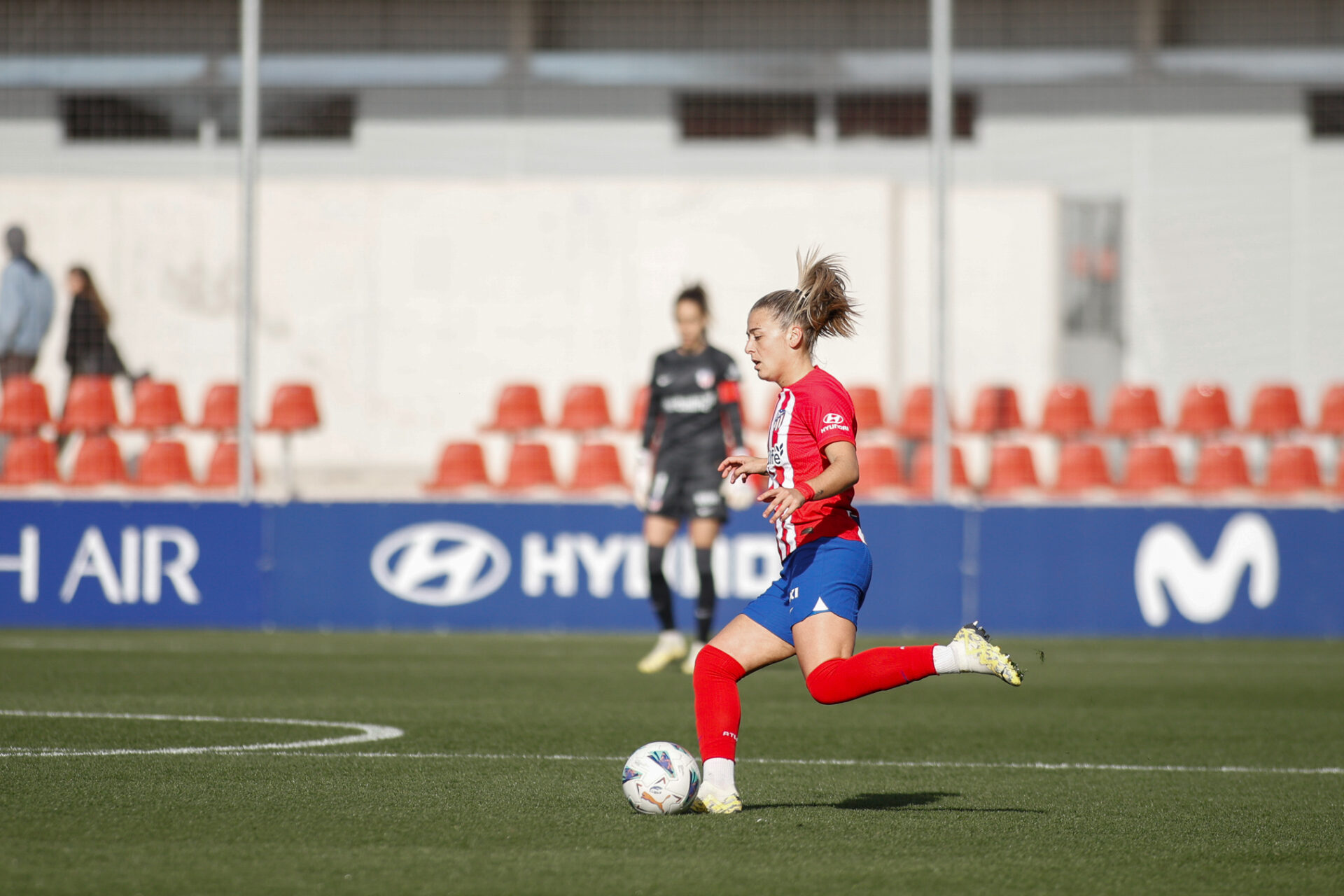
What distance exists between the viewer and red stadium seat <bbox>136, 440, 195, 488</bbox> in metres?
14.9

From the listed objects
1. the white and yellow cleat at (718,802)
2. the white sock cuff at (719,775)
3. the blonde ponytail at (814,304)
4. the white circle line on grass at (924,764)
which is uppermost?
the blonde ponytail at (814,304)

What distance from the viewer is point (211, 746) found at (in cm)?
652

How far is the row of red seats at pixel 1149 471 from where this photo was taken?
15.2 metres

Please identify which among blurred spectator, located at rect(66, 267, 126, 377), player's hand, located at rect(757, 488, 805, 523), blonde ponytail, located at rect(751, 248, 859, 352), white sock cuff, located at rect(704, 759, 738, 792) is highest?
blurred spectator, located at rect(66, 267, 126, 377)

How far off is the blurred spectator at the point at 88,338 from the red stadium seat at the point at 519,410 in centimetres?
344

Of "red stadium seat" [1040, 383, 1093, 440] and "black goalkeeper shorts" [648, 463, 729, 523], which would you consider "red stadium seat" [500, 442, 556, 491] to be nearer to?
"red stadium seat" [1040, 383, 1093, 440]

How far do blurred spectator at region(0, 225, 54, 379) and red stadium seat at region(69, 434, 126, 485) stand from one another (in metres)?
1.00

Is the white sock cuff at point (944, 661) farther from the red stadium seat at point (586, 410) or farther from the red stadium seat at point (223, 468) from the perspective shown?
the red stadium seat at point (586, 410)

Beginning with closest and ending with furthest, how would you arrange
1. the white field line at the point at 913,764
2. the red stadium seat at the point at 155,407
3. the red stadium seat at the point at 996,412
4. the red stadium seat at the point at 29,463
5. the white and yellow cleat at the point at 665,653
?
the white field line at the point at 913,764 < the white and yellow cleat at the point at 665,653 < the red stadium seat at the point at 29,463 < the red stadium seat at the point at 155,407 < the red stadium seat at the point at 996,412

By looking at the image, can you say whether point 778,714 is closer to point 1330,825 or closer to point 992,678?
point 992,678

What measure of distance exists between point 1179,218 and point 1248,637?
715cm

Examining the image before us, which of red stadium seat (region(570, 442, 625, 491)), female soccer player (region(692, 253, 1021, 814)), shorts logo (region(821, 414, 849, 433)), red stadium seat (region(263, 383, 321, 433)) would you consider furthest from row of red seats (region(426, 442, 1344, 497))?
shorts logo (region(821, 414, 849, 433))

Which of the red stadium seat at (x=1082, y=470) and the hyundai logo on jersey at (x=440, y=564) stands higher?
the red stadium seat at (x=1082, y=470)

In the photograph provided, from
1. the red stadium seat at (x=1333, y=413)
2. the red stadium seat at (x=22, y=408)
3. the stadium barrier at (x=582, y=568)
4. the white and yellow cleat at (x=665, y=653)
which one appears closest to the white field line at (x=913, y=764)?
the white and yellow cleat at (x=665, y=653)
